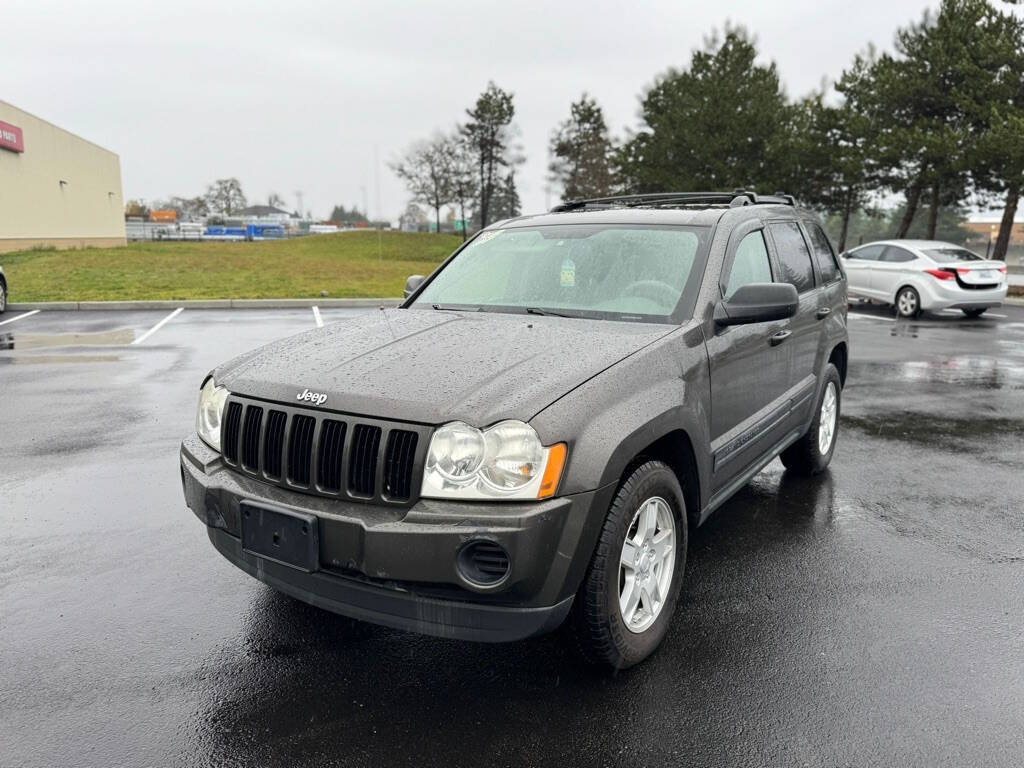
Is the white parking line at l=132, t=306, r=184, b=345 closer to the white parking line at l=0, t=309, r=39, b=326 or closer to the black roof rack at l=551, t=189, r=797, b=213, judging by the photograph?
the white parking line at l=0, t=309, r=39, b=326

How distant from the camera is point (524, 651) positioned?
316 centimetres

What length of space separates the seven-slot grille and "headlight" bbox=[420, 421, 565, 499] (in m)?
0.07

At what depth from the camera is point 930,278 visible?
15477mm

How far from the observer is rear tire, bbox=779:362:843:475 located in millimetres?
5281

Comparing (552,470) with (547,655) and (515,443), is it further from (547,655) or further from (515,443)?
(547,655)

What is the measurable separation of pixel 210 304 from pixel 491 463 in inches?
626

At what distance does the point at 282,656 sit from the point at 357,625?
0.36 metres

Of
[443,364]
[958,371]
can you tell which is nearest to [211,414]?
[443,364]

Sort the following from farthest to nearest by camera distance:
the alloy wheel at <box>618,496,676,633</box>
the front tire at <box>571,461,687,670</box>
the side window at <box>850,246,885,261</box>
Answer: the side window at <box>850,246,885,261</box> < the alloy wheel at <box>618,496,676,633</box> < the front tire at <box>571,461,687,670</box>

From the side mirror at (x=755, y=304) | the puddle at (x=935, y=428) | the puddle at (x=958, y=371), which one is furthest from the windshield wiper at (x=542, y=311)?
the puddle at (x=958, y=371)

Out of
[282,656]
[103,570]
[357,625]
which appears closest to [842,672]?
[357,625]

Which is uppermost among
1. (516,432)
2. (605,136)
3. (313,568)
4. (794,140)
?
(605,136)

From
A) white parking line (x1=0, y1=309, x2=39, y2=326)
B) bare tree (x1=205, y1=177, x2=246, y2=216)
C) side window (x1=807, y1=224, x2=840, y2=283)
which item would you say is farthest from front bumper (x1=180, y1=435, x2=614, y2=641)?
bare tree (x1=205, y1=177, x2=246, y2=216)

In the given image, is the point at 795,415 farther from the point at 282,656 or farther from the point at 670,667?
the point at 282,656
